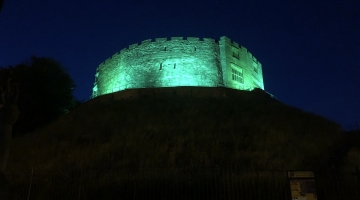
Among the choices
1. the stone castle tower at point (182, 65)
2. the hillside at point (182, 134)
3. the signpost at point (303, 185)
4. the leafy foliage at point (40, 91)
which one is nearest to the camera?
the signpost at point (303, 185)

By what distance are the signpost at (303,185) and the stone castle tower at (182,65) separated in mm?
18212

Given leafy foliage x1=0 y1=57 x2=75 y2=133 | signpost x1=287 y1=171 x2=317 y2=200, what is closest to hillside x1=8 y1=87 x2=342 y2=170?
leafy foliage x1=0 y1=57 x2=75 y2=133

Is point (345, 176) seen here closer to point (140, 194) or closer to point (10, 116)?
point (140, 194)

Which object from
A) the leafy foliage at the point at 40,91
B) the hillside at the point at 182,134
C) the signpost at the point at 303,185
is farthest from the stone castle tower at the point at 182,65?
the signpost at the point at 303,185

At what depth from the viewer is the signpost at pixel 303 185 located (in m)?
5.71

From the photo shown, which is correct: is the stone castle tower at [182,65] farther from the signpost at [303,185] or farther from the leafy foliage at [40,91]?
the signpost at [303,185]

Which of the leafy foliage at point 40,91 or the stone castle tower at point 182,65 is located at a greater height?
the stone castle tower at point 182,65

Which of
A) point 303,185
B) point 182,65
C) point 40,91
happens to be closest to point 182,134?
point 303,185

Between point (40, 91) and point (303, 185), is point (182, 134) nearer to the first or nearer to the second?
point (303, 185)

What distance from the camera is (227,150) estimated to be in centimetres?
1184

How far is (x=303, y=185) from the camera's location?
18.9ft

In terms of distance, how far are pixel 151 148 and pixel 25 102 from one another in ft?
39.6

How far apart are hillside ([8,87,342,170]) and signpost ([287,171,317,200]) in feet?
12.3

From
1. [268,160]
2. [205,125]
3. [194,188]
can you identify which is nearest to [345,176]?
[268,160]
